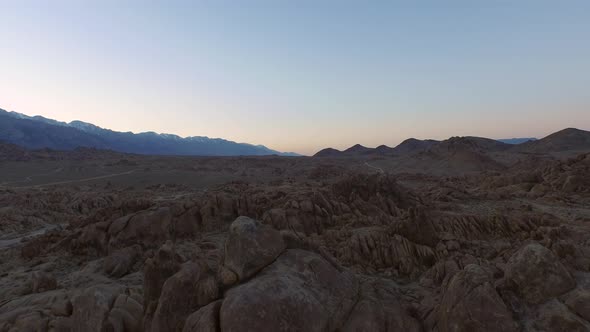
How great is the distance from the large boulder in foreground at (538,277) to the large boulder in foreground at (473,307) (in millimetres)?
610

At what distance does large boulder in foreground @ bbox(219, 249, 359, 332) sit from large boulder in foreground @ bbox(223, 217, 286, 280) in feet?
0.81

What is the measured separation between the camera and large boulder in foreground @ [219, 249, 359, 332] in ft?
22.2

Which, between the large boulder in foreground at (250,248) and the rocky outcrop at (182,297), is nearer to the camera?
the rocky outcrop at (182,297)

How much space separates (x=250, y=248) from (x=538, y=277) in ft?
22.1

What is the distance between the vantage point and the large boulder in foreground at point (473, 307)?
6.65 metres

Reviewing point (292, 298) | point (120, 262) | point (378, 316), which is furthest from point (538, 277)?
point (120, 262)

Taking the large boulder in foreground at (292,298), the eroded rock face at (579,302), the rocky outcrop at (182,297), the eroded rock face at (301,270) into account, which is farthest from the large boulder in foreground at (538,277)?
the rocky outcrop at (182,297)

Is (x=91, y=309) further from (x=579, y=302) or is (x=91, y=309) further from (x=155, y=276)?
(x=579, y=302)

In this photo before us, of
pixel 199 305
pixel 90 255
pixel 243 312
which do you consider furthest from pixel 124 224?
pixel 243 312

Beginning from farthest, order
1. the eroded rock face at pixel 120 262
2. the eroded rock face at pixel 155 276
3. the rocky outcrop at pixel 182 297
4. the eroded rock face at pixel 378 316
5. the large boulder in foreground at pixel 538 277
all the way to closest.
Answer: the eroded rock face at pixel 120 262, the eroded rock face at pixel 155 276, the rocky outcrop at pixel 182 297, the eroded rock face at pixel 378 316, the large boulder in foreground at pixel 538 277

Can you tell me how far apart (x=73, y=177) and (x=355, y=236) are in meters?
67.9

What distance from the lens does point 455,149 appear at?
77.9 meters

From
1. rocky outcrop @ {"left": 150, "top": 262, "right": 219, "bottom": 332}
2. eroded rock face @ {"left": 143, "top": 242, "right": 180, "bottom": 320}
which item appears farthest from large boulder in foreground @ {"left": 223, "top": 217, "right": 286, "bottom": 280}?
eroded rock face @ {"left": 143, "top": 242, "right": 180, "bottom": 320}

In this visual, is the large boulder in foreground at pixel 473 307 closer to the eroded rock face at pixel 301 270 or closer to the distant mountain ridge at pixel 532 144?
the eroded rock face at pixel 301 270
